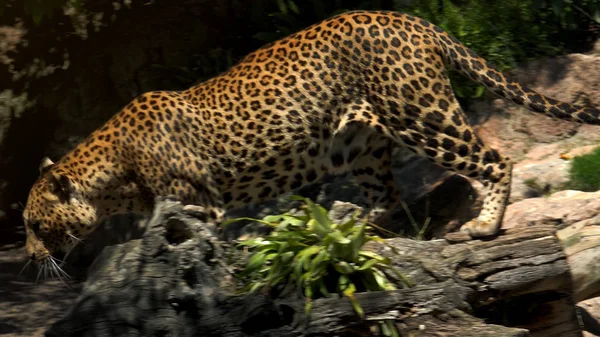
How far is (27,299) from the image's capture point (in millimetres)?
8375

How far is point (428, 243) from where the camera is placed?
21.0 ft

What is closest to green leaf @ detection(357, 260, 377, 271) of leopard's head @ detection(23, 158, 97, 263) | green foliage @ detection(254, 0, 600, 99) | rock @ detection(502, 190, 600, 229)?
rock @ detection(502, 190, 600, 229)

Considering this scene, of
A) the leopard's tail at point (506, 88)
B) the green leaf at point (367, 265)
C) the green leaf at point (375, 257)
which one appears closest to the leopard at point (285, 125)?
the leopard's tail at point (506, 88)

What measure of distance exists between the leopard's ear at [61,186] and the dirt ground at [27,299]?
0.90 m

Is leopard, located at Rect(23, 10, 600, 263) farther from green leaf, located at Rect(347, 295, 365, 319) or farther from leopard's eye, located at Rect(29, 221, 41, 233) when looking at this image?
green leaf, located at Rect(347, 295, 365, 319)

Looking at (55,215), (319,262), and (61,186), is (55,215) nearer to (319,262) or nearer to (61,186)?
(61,186)

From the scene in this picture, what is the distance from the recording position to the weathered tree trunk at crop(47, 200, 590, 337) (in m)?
5.78

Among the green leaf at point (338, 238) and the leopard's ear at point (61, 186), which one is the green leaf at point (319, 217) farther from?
the leopard's ear at point (61, 186)

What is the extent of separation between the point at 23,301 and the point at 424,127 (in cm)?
373

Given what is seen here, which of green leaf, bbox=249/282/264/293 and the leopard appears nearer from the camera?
green leaf, bbox=249/282/264/293

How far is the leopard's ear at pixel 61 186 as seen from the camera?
8133mm

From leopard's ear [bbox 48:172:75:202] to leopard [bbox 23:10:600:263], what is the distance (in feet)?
0.03

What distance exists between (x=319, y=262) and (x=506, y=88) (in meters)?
3.08

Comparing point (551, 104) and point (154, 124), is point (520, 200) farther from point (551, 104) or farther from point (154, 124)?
point (154, 124)
